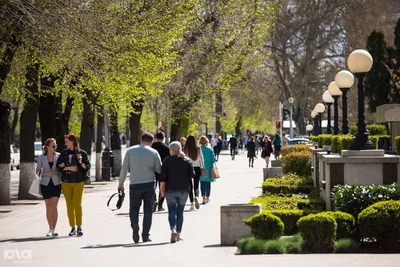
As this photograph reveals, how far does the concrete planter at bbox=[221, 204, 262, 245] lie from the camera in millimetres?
15836

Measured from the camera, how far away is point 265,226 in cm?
1500

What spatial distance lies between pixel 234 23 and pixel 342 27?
2559 centimetres

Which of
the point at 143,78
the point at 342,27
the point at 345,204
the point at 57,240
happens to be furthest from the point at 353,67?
the point at 342,27

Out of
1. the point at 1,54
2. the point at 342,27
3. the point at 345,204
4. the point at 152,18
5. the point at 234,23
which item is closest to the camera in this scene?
the point at 345,204

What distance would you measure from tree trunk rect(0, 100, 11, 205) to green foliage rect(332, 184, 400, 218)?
12.9m

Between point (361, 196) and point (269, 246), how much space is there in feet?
6.20

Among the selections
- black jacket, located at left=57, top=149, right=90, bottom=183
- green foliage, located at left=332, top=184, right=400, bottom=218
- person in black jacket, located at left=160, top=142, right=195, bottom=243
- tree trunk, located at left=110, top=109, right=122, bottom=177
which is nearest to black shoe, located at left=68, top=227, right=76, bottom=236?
black jacket, located at left=57, top=149, right=90, bottom=183

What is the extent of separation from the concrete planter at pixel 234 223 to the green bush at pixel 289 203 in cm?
153

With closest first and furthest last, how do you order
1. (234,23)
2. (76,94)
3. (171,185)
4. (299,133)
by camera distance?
(171,185), (76,94), (234,23), (299,133)

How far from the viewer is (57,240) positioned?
56.0 feet

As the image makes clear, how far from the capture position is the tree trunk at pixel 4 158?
86.4 feet

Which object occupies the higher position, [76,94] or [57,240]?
[76,94]

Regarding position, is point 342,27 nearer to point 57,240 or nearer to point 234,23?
point 234,23

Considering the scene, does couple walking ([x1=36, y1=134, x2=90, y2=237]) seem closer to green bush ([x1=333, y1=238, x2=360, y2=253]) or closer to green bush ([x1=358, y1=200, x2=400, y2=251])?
green bush ([x1=333, y1=238, x2=360, y2=253])
